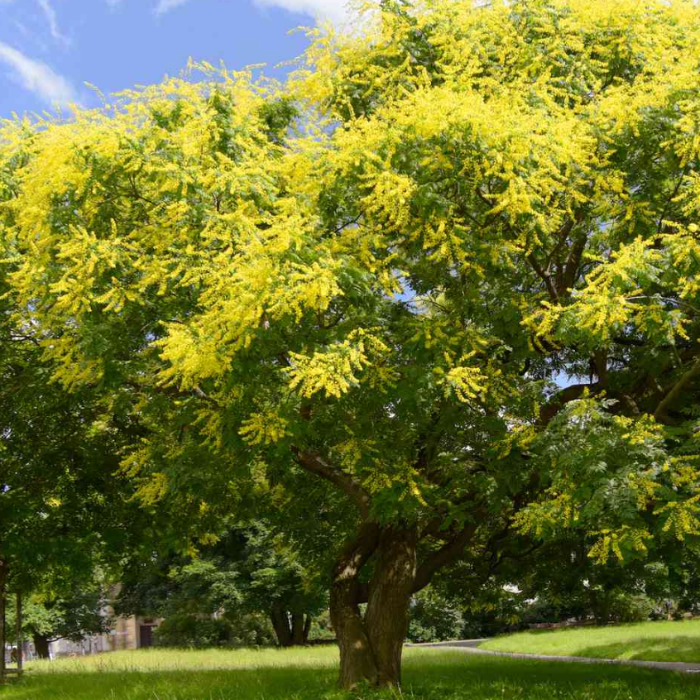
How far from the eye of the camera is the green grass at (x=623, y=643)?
2128 cm

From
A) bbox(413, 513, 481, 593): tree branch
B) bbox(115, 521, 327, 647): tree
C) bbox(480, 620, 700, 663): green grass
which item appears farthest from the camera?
bbox(115, 521, 327, 647): tree

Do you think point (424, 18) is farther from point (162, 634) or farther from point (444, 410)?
point (162, 634)

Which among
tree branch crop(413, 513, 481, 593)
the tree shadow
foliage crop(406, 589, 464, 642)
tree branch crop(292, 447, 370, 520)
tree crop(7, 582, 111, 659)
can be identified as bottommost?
foliage crop(406, 589, 464, 642)

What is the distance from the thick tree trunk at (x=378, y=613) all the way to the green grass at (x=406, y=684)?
48 cm

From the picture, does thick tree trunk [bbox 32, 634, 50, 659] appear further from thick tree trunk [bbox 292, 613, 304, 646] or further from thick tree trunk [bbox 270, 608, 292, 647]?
thick tree trunk [bbox 292, 613, 304, 646]

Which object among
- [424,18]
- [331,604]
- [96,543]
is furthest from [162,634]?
[424,18]

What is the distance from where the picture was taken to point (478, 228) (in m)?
9.15

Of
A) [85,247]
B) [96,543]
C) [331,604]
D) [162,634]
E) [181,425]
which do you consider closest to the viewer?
[85,247]

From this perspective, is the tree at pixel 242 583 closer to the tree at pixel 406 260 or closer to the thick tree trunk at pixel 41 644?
the thick tree trunk at pixel 41 644

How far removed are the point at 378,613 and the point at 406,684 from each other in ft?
4.46

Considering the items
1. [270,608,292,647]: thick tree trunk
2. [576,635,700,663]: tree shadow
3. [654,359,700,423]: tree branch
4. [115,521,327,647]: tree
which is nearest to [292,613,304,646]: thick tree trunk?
[115,521,327,647]: tree

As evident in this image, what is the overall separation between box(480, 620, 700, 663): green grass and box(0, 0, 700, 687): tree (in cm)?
1307

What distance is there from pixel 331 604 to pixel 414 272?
18.5 ft

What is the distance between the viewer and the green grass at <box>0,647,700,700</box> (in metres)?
10.5
